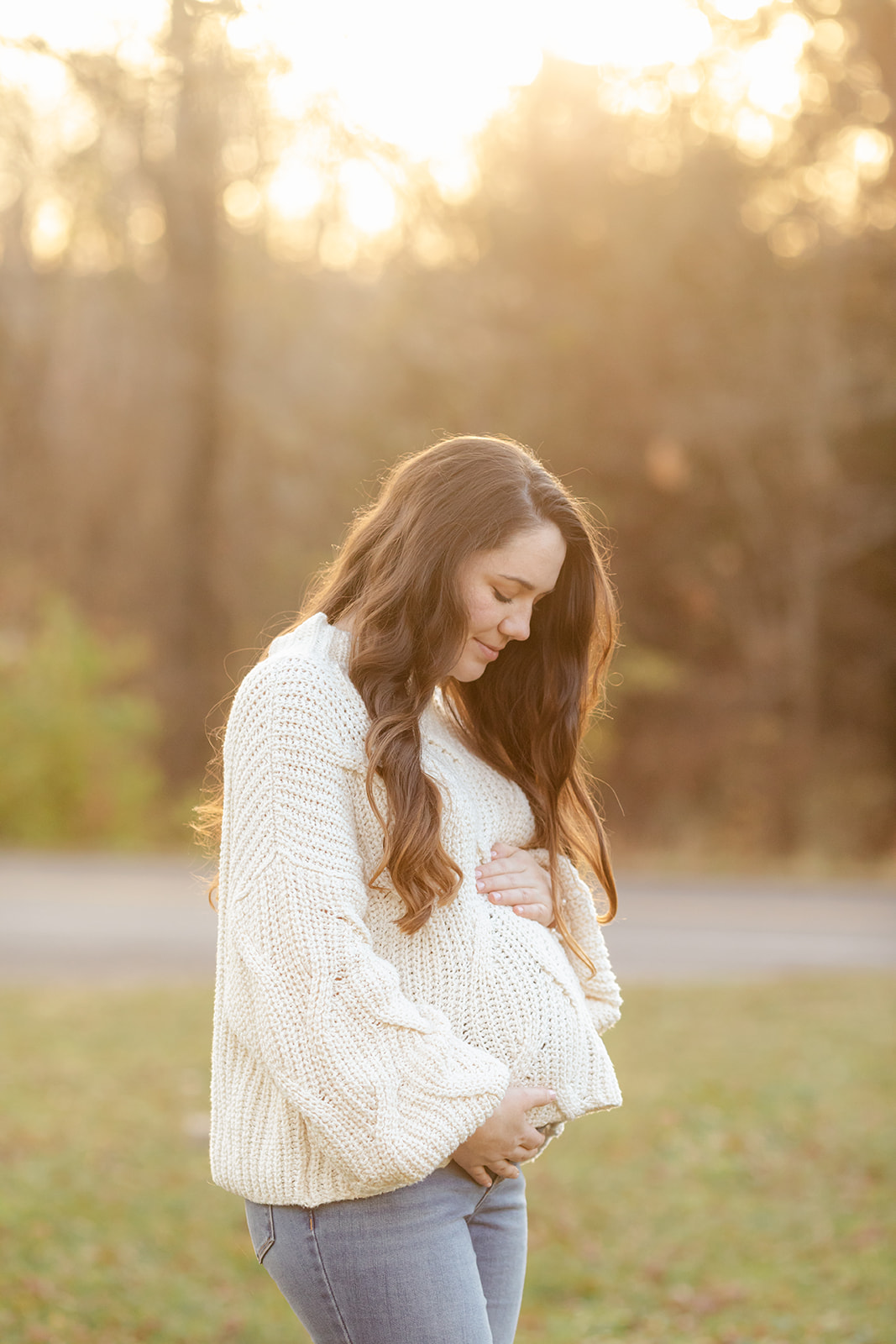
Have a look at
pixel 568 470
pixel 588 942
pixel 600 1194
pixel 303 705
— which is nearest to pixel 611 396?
pixel 568 470

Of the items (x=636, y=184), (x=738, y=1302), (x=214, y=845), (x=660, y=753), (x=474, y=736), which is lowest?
(x=660, y=753)

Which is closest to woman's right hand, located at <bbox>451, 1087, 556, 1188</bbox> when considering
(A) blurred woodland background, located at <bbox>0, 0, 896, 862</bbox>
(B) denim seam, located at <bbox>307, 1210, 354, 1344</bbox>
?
(B) denim seam, located at <bbox>307, 1210, 354, 1344</bbox>

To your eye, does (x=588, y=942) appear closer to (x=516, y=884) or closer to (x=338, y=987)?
(x=516, y=884)

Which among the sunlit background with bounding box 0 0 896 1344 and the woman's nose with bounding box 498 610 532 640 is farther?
the sunlit background with bounding box 0 0 896 1344

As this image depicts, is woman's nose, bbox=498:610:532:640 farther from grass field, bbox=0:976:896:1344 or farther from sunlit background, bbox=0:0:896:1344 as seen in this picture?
sunlit background, bbox=0:0:896:1344

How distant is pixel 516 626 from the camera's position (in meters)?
2.18

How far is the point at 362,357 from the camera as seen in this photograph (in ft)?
50.4

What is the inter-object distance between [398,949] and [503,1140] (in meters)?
0.30

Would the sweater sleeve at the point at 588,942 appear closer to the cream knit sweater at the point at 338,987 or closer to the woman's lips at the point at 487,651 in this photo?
the cream knit sweater at the point at 338,987

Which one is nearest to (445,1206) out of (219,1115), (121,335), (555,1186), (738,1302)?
(219,1115)

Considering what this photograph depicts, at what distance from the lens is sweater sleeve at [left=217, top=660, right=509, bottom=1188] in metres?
1.85

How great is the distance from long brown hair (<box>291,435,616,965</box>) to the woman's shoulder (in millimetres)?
32

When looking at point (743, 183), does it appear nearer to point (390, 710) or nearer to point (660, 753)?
point (660, 753)

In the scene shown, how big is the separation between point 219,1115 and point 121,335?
50.9 ft
